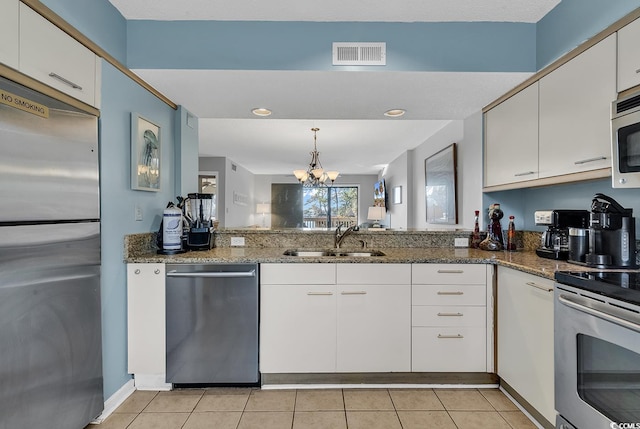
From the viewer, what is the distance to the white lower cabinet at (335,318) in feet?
6.97

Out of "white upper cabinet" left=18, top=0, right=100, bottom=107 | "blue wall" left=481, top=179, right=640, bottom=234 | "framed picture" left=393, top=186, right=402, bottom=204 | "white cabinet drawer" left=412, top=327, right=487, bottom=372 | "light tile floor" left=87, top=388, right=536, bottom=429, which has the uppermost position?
"white upper cabinet" left=18, top=0, right=100, bottom=107

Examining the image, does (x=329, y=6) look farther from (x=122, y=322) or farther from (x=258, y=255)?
(x=122, y=322)

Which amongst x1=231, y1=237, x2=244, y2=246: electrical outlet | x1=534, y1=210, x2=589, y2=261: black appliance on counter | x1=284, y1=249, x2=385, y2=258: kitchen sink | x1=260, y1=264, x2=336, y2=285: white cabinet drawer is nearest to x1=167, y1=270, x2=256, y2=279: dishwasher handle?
x1=260, y1=264, x2=336, y2=285: white cabinet drawer

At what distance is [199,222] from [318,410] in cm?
154

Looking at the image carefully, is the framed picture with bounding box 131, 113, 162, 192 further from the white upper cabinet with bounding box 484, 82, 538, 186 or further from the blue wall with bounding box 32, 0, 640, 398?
the white upper cabinet with bounding box 484, 82, 538, 186

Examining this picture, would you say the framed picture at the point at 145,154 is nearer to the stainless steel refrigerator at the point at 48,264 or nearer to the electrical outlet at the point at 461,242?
the stainless steel refrigerator at the point at 48,264

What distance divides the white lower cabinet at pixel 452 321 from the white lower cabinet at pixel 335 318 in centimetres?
8

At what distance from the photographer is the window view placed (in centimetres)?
971

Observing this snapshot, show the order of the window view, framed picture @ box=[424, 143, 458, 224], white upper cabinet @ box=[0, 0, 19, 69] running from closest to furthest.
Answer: white upper cabinet @ box=[0, 0, 19, 69]
framed picture @ box=[424, 143, 458, 224]
the window view

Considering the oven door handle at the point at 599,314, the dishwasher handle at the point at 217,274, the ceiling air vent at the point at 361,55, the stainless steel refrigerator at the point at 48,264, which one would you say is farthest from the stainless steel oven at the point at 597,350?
the stainless steel refrigerator at the point at 48,264

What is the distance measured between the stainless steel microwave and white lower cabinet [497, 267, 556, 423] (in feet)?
1.85

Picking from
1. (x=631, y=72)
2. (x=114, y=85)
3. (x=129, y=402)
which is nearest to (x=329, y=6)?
(x=114, y=85)

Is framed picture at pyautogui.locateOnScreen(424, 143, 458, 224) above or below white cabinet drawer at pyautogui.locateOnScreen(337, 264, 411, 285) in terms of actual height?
above

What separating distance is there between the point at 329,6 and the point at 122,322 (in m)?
2.27
